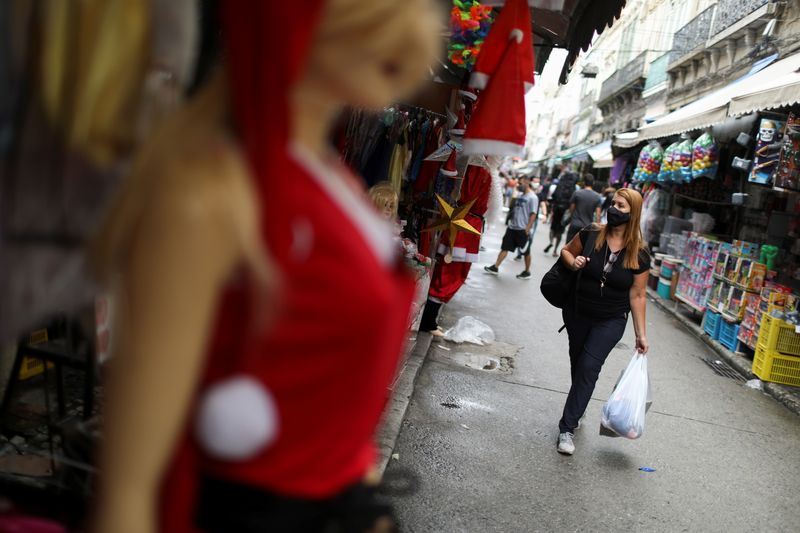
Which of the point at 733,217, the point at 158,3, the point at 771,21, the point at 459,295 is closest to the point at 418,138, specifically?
the point at 459,295

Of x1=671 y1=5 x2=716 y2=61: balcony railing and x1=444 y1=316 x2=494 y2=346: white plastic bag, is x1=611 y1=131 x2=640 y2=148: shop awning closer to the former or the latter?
x1=671 y1=5 x2=716 y2=61: balcony railing

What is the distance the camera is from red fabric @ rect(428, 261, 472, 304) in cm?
636

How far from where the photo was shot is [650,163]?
12.9 metres

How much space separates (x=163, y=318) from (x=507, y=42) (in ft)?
8.13

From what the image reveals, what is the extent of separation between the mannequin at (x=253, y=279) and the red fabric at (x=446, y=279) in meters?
5.37

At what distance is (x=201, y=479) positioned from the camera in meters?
0.94

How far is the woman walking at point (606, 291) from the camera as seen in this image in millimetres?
4461

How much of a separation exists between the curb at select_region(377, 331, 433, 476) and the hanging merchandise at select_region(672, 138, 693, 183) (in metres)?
6.34

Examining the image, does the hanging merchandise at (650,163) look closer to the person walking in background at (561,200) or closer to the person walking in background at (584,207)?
the person walking in background at (584,207)

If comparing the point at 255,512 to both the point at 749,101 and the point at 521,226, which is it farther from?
the point at 521,226

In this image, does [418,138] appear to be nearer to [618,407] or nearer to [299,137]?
[618,407]

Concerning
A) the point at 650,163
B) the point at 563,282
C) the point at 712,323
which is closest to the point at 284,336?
the point at 563,282

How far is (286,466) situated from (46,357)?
4.27 feet

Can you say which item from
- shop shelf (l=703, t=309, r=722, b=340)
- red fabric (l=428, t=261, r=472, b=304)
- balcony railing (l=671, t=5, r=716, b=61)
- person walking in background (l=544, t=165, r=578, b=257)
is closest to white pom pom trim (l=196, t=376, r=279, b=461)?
red fabric (l=428, t=261, r=472, b=304)
